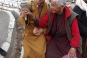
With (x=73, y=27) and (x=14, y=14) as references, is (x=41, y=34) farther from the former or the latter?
(x=14, y=14)

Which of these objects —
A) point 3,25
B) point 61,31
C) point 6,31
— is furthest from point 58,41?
point 3,25

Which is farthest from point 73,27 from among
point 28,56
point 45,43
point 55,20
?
point 28,56

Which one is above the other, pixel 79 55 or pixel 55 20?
pixel 55 20

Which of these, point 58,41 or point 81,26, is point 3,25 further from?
point 81,26

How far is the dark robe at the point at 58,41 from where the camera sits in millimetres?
3932

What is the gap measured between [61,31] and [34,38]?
521mm

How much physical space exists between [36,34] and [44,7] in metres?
0.54

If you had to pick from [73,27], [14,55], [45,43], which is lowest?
[14,55]

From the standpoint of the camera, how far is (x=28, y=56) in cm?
392

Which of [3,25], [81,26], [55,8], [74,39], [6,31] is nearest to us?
[55,8]

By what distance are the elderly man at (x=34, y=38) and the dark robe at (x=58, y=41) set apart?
140mm

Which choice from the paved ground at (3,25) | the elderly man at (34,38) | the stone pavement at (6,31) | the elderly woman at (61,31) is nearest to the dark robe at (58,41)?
the elderly woman at (61,31)

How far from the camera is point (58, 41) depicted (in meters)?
4.06

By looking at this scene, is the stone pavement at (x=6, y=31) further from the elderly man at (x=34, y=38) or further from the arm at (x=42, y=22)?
the arm at (x=42, y=22)
